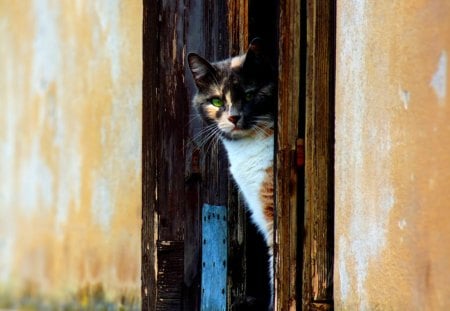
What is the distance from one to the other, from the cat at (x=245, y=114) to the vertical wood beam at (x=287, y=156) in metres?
0.70

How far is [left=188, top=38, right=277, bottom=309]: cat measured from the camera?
3.52m

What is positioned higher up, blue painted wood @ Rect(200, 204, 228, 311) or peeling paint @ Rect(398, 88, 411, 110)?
peeling paint @ Rect(398, 88, 411, 110)

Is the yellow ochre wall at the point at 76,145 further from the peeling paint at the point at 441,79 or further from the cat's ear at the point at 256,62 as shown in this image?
the peeling paint at the point at 441,79

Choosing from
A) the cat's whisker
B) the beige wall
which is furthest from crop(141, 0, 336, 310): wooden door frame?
the cat's whisker

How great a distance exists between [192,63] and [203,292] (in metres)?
0.80

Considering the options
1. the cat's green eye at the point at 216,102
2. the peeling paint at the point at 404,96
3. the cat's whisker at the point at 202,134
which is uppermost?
the cat's green eye at the point at 216,102

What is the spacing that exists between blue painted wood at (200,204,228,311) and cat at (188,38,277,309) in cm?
14

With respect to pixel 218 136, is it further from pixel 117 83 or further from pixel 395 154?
pixel 395 154

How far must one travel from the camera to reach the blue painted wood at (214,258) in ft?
11.2

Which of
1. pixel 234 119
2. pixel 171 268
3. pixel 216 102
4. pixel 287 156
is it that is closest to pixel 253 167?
pixel 234 119

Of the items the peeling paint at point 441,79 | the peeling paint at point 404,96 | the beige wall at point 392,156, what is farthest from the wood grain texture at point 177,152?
the peeling paint at point 441,79

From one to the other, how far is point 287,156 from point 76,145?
6.85ft

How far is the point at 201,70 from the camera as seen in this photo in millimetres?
3551

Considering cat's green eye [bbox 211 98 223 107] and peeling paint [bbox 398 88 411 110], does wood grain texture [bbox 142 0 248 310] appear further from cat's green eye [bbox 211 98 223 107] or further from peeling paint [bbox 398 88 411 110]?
peeling paint [bbox 398 88 411 110]
